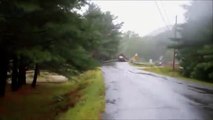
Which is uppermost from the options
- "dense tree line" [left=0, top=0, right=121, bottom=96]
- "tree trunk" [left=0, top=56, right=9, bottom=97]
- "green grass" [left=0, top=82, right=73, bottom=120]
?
"dense tree line" [left=0, top=0, right=121, bottom=96]

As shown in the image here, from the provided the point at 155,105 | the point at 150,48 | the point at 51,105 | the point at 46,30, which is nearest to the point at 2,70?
the point at 51,105

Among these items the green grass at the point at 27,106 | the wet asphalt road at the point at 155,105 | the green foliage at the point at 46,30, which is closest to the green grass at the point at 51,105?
the green grass at the point at 27,106

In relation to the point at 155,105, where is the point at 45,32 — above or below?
above

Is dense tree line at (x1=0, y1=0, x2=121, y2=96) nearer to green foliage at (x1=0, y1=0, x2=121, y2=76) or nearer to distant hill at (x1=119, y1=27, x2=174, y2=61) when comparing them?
green foliage at (x1=0, y1=0, x2=121, y2=76)

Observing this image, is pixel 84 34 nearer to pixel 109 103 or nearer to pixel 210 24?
pixel 109 103

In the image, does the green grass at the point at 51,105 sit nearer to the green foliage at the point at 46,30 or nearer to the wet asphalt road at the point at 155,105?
the wet asphalt road at the point at 155,105

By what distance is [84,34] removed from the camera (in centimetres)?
1934

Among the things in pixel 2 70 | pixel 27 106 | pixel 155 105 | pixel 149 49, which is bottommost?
pixel 27 106

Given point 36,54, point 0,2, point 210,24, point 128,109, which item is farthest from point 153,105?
point 0,2

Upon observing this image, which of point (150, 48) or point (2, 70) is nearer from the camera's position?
point (2, 70)

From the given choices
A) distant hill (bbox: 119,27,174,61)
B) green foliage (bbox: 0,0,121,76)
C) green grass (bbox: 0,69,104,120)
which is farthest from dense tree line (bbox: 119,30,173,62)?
green foliage (bbox: 0,0,121,76)

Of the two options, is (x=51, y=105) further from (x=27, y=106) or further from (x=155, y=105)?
(x=155, y=105)

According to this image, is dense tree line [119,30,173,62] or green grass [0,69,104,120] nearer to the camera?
green grass [0,69,104,120]

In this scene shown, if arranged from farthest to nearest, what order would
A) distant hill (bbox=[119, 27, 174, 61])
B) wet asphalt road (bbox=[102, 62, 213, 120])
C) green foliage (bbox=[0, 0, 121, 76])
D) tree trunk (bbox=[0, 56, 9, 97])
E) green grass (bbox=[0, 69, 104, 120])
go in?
1. distant hill (bbox=[119, 27, 174, 61])
2. tree trunk (bbox=[0, 56, 9, 97])
3. green foliage (bbox=[0, 0, 121, 76])
4. green grass (bbox=[0, 69, 104, 120])
5. wet asphalt road (bbox=[102, 62, 213, 120])
